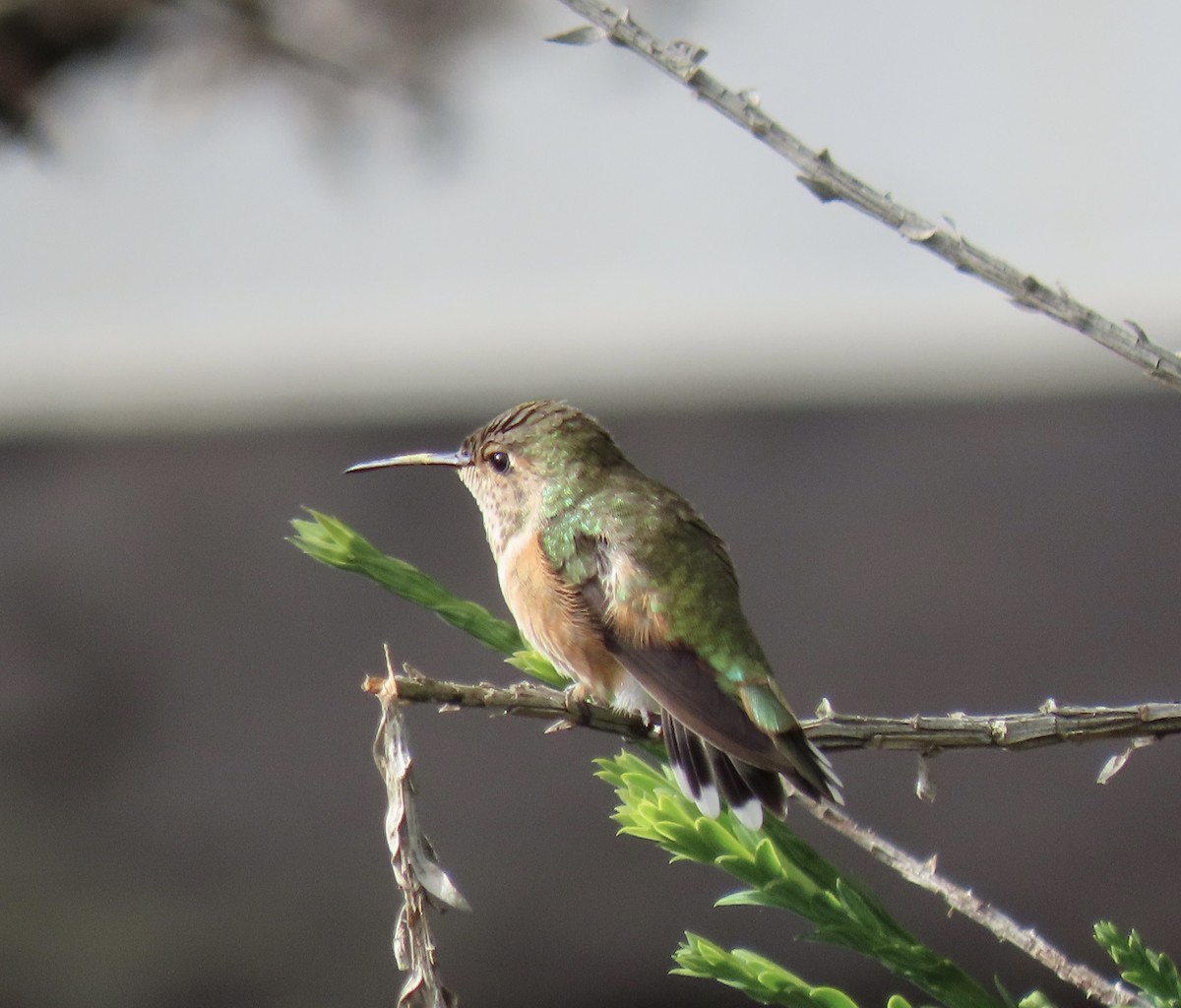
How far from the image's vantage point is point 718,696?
5.22 ft

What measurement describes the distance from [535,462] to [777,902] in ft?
3.99

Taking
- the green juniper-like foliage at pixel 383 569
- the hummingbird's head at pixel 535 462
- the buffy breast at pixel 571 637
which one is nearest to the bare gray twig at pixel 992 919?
the green juniper-like foliage at pixel 383 569

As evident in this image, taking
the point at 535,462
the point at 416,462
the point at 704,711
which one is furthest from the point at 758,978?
the point at 535,462

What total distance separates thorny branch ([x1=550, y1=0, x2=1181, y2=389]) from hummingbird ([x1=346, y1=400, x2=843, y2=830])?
1.86 ft

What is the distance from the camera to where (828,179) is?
843 millimetres

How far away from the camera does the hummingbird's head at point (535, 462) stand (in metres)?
2.02

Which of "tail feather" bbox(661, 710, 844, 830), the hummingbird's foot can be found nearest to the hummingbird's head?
the hummingbird's foot

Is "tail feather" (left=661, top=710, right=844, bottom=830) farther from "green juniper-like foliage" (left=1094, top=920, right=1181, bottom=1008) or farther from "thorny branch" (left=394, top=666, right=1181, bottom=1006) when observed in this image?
"green juniper-like foliage" (left=1094, top=920, right=1181, bottom=1008)

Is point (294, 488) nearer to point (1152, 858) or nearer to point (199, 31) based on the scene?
point (199, 31)

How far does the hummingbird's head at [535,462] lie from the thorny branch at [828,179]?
114cm

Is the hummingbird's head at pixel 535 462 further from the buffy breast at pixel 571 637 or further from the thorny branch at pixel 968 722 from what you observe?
the thorny branch at pixel 968 722

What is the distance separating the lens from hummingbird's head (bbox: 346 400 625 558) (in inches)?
79.6

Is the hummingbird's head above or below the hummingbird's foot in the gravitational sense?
above

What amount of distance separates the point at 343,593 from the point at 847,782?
1.93 m
